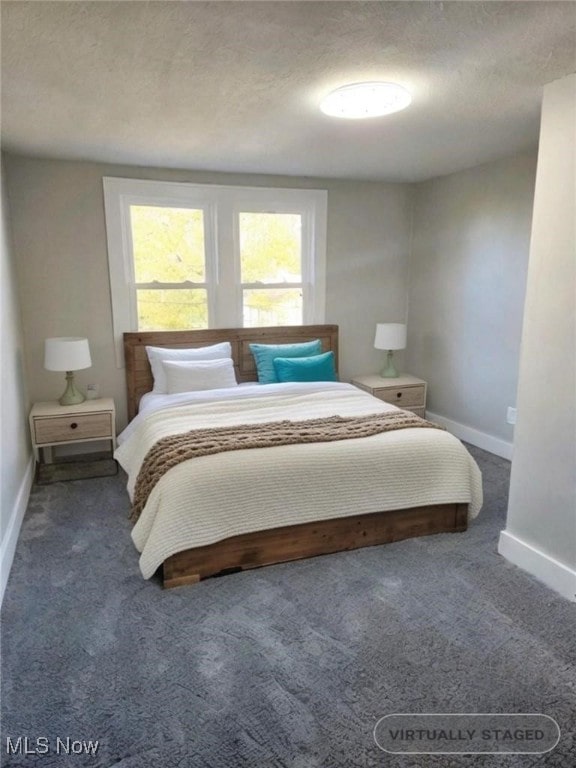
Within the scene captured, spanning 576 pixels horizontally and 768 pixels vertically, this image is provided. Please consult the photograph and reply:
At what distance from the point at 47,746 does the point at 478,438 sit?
145 inches

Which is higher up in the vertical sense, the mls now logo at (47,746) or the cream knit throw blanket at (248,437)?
the cream knit throw blanket at (248,437)

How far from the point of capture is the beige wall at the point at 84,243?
3688 mm

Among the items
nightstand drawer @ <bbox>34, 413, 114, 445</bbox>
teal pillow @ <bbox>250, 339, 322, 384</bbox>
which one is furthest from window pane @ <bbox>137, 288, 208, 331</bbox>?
nightstand drawer @ <bbox>34, 413, 114, 445</bbox>

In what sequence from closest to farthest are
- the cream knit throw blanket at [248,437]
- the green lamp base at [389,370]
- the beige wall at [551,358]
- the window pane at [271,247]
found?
1. the beige wall at [551,358]
2. the cream knit throw blanket at [248,437]
3. the window pane at [271,247]
4. the green lamp base at [389,370]

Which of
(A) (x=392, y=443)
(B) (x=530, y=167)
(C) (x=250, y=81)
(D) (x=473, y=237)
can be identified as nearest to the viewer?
(C) (x=250, y=81)

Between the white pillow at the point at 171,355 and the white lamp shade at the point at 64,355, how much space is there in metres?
0.57

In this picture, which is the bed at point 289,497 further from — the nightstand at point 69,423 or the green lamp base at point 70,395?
the green lamp base at point 70,395

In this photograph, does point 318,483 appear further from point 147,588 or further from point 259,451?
point 147,588

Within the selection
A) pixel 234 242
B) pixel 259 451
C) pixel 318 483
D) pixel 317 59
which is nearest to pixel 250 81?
pixel 317 59

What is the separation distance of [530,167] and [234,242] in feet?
7.81

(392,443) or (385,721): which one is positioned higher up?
(392,443)

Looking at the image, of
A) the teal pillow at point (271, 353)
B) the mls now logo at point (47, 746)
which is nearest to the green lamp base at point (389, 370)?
the teal pillow at point (271, 353)

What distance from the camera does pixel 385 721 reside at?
163cm

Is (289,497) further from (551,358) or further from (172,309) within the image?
(172,309)
